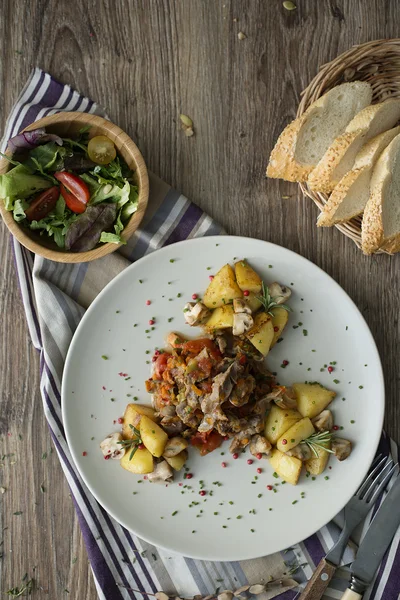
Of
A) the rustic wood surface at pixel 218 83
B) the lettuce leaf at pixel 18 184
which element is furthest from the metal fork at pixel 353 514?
the lettuce leaf at pixel 18 184

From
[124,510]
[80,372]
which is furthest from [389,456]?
[80,372]

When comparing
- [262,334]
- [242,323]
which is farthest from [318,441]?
[242,323]

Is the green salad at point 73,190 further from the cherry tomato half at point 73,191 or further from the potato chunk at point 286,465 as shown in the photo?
the potato chunk at point 286,465

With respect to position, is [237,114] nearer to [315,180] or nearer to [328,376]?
[315,180]

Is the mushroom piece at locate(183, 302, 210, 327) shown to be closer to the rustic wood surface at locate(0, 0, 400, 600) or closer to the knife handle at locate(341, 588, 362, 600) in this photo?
the rustic wood surface at locate(0, 0, 400, 600)

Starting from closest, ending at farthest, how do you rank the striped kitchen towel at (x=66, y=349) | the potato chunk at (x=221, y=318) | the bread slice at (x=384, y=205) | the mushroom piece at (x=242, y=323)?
the bread slice at (x=384, y=205) → the mushroom piece at (x=242, y=323) → the potato chunk at (x=221, y=318) → the striped kitchen towel at (x=66, y=349)

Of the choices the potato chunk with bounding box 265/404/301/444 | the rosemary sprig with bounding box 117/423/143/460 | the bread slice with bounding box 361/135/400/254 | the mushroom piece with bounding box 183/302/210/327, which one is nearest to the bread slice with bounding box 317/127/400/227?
the bread slice with bounding box 361/135/400/254

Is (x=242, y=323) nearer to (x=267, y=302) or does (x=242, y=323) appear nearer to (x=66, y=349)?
(x=267, y=302)
